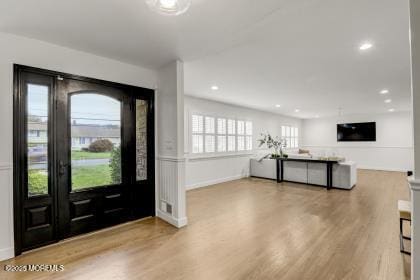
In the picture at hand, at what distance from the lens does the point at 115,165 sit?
3.23 metres

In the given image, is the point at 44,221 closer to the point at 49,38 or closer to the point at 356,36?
the point at 49,38

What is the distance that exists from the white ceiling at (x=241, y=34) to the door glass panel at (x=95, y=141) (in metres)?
0.75

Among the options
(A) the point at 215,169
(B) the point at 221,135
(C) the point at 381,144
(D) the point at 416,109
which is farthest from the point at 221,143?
(C) the point at 381,144

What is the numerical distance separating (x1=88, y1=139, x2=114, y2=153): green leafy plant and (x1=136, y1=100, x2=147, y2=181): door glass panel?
44cm

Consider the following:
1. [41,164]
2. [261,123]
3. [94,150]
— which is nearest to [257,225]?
[94,150]

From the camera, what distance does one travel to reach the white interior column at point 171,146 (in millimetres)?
3205

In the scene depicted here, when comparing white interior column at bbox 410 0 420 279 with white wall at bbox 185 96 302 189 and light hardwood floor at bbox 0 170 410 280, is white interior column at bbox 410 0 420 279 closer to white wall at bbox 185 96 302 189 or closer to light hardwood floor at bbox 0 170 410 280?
light hardwood floor at bbox 0 170 410 280

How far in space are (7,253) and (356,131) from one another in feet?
37.7

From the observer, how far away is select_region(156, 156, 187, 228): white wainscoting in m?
3.18

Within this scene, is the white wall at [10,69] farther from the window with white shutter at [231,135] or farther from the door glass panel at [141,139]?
the window with white shutter at [231,135]

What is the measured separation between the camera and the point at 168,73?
341 cm

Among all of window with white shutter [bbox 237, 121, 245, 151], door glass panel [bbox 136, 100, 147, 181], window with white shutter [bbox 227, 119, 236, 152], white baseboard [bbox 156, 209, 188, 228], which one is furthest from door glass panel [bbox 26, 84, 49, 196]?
window with white shutter [bbox 237, 121, 245, 151]

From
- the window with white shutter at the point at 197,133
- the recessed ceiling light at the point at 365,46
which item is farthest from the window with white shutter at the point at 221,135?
the recessed ceiling light at the point at 365,46

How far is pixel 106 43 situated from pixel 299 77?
3430 millimetres
